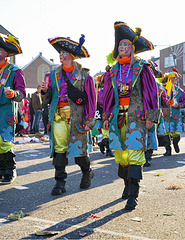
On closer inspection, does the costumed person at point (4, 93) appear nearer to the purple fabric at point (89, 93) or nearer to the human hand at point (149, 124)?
the purple fabric at point (89, 93)

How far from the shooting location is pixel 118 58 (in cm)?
478

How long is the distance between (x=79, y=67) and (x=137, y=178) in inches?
75.2

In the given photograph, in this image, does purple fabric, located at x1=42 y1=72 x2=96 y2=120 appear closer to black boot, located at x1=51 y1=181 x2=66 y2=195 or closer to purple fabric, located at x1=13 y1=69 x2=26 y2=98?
purple fabric, located at x1=13 y1=69 x2=26 y2=98

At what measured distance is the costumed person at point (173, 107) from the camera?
363 inches

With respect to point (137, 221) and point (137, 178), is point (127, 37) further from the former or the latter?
point (137, 221)

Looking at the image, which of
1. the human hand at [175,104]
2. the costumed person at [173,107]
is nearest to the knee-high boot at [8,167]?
the costumed person at [173,107]

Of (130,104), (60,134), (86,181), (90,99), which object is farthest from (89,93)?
(86,181)

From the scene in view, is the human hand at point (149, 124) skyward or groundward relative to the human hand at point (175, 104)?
groundward

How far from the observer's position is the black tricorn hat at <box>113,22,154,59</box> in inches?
182

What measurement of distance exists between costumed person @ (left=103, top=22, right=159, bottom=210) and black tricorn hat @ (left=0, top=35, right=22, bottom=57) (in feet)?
5.74

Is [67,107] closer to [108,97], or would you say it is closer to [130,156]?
[108,97]

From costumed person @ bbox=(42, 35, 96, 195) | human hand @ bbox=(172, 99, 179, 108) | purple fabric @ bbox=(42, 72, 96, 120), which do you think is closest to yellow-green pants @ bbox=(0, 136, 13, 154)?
costumed person @ bbox=(42, 35, 96, 195)

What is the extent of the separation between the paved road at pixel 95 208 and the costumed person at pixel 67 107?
508 mm

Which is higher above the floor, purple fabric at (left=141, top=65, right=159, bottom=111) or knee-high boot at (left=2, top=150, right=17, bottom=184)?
purple fabric at (left=141, top=65, right=159, bottom=111)
